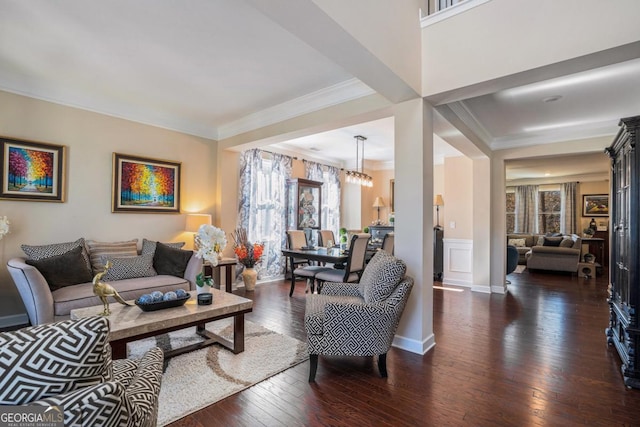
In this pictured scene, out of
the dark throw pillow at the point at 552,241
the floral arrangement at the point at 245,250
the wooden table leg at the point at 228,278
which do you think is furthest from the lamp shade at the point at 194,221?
the dark throw pillow at the point at 552,241

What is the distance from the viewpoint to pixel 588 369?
2635mm

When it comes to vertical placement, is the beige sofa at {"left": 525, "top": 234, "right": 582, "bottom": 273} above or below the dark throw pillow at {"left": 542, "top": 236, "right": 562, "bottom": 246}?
below

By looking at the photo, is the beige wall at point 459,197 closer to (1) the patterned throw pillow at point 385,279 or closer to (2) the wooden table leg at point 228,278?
(1) the patterned throw pillow at point 385,279

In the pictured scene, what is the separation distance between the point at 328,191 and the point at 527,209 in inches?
295

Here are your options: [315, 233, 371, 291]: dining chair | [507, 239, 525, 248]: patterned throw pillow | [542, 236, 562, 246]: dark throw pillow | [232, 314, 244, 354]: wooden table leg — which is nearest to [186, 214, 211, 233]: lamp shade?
[315, 233, 371, 291]: dining chair

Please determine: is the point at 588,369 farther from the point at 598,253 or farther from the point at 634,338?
the point at 598,253

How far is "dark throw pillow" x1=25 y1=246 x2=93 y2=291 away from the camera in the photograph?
10.4 feet

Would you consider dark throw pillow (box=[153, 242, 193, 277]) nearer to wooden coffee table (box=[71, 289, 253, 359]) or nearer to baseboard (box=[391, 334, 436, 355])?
wooden coffee table (box=[71, 289, 253, 359])

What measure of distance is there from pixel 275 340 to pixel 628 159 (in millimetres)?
3474

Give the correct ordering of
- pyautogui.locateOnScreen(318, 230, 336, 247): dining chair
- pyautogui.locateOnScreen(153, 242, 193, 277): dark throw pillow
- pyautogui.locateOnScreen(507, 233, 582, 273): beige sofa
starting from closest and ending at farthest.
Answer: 1. pyautogui.locateOnScreen(153, 242, 193, 277): dark throw pillow
2. pyautogui.locateOnScreen(318, 230, 336, 247): dining chair
3. pyautogui.locateOnScreen(507, 233, 582, 273): beige sofa

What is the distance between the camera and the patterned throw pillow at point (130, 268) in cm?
366

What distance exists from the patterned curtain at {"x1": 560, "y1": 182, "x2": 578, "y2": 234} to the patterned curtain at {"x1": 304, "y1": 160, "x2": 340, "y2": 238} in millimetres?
7668

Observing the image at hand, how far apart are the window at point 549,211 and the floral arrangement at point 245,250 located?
9760 mm

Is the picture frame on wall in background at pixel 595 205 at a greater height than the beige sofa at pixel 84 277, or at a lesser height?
greater
